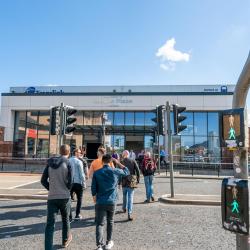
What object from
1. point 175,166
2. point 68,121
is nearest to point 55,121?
point 68,121

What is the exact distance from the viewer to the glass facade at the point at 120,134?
1079 inches

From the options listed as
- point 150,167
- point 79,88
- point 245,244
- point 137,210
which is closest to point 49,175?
point 245,244

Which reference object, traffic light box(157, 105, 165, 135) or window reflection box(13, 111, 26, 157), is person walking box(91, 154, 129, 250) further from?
window reflection box(13, 111, 26, 157)

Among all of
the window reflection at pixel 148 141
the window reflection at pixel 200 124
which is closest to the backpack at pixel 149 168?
the window reflection at pixel 200 124

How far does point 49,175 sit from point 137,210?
13.8 ft

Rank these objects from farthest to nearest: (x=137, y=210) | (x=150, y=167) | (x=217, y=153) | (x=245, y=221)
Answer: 1. (x=217, y=153)
2. (x=150, y=167)
3. (x=137, y=210)
4. (x=245, y=221)

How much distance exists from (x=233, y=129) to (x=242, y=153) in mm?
264

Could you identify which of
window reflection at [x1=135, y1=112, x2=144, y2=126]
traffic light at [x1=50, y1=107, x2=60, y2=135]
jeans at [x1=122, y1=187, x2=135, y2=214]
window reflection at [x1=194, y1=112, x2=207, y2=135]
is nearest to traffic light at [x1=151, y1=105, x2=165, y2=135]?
traffic light at [x1=50, y1=107, x2=60, y2=135]

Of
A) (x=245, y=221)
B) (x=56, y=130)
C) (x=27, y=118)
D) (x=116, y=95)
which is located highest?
(x=116, y=95)

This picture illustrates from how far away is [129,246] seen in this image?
6.07 meters

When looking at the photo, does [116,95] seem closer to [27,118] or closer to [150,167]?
[27,118]

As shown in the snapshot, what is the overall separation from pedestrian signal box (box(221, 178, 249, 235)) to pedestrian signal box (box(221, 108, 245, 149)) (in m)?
0.38

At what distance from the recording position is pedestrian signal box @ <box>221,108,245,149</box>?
337 centimetres

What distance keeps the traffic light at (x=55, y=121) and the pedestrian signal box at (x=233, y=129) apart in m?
8.54
